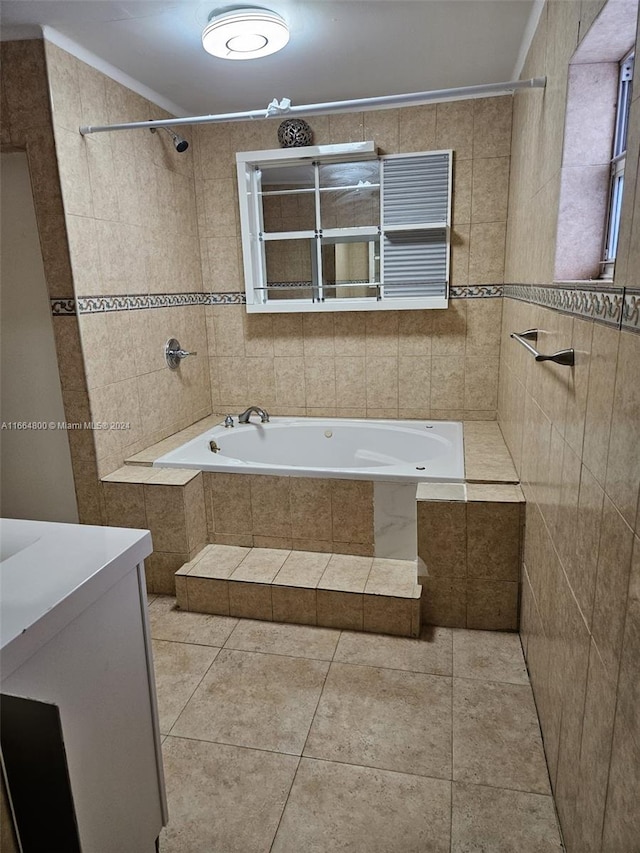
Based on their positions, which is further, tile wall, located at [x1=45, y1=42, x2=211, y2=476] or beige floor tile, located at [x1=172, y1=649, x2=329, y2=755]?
tile wall, located at [x1=45, y1=42, x2=211, y2=476]

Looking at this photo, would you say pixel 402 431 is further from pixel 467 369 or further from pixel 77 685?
pixel 77 685

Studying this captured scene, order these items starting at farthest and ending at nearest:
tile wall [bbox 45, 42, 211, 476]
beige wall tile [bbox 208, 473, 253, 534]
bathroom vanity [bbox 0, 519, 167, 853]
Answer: beige wall tile [bbox 208, 473, 253, 534], tile wall [bbox 45, 42, 211, 476], bathroom vanity [bbox 0, 519, 167, 853]

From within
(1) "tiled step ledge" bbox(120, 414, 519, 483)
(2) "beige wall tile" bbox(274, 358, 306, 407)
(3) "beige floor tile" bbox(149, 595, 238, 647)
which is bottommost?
(3) "beige floor tile" bbox(149, 595, 238, 647)

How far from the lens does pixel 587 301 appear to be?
134 cm

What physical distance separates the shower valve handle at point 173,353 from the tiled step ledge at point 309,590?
1217 millimetres

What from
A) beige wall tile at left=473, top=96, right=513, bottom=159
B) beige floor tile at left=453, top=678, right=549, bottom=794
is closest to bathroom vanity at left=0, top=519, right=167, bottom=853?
beige floor tile at left=453, top=678, right=549, bottom=794

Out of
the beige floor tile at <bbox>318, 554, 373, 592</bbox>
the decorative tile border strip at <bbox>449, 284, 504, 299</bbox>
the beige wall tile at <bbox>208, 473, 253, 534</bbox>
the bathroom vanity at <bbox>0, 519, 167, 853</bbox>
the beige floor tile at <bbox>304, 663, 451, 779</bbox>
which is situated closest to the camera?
the bathroom vanity at <bbox>0, 519, 167, 853</bbox>

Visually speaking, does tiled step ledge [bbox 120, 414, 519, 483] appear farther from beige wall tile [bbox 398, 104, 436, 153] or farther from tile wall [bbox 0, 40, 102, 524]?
beige wall tile [bbox 398, 104, 436, 153]

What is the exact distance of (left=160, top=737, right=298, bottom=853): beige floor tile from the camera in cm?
145

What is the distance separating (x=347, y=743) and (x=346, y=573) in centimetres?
82

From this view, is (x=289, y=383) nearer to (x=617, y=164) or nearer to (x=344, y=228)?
(x=344, y=228)

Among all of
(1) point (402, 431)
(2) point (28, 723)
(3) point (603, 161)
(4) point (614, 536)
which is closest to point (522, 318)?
(3) point (603, 161)

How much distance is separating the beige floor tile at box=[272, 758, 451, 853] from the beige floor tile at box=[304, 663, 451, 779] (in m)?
0.05

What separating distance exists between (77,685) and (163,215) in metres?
2.80
